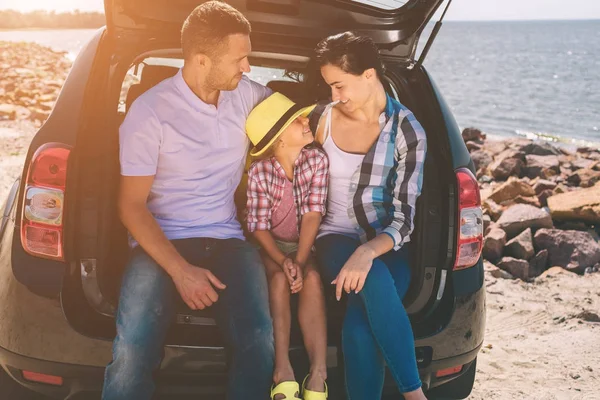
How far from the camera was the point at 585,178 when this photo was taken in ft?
34.3

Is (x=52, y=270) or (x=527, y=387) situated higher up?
(x=52, y=270)

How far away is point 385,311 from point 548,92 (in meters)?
38.6

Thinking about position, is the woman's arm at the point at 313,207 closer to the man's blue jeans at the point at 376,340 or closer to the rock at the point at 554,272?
the man's blue jeans at the point at 376,340

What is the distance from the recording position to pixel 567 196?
7688mm

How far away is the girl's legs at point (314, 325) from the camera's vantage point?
2.54 m

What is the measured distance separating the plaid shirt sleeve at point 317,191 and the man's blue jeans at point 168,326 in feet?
1.17

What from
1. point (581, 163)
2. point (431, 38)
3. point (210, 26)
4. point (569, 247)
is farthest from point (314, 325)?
point (581, 163)

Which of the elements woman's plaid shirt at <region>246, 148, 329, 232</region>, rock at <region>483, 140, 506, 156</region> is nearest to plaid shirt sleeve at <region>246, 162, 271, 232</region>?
woman's plaid shirt at <region>246, 148, 329, 232</region>

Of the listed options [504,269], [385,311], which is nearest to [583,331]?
[504,269]

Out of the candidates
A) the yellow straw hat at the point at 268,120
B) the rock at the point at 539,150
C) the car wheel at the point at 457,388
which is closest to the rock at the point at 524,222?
the car wheel at the point at 457,388

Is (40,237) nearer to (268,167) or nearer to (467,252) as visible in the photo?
(268,167)

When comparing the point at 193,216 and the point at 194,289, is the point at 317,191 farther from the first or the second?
the point at 194,289

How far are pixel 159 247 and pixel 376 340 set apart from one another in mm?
893

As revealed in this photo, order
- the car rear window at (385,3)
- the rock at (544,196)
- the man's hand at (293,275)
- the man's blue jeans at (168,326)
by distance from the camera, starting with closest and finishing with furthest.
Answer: the man's blue jeans at (168,326) → the man's hand at (293,275) → the car rear window at (385,3) → the rock at (544,196)
